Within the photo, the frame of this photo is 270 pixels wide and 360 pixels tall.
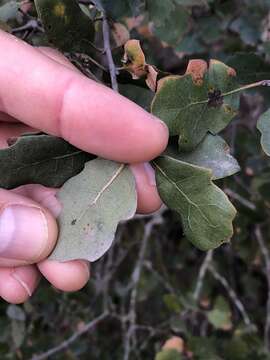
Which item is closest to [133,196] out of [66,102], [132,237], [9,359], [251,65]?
[66,102]

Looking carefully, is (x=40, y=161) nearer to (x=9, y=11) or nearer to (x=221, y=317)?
(x=9, y=11)

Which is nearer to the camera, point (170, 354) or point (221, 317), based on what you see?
point (170, 354)

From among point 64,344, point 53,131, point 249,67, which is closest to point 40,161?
point 53,131

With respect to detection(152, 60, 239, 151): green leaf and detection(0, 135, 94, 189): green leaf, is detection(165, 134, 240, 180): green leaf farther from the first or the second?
detection(0, 135, 94, 189): green leaf

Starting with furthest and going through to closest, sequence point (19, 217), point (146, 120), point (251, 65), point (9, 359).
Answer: point (9, 359)
point (251, 65)
point (19, 217)
point (146, 120)

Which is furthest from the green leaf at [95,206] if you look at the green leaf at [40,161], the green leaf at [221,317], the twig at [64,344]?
the green leaf at [221,317]

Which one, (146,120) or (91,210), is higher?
(146,120)

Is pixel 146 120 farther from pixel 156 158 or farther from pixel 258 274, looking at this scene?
pixel 258 274

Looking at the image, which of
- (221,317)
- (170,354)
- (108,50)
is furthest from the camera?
(221,317)

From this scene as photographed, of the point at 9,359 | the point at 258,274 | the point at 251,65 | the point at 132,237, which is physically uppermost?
the point at 251,65
